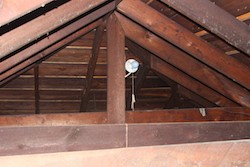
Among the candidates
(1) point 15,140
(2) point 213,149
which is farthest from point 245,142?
(1) point 15,140

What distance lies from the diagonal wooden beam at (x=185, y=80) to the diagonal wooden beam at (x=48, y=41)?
1216 millimetres

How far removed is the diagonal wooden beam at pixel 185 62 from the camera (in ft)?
8.59

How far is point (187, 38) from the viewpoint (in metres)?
2.24

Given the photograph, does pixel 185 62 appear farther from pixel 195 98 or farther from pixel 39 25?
pixel 39 25

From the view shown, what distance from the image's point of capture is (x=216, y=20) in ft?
5.92

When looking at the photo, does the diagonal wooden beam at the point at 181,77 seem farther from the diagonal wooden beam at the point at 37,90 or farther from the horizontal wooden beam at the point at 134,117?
the diagonal wooden beam at the point at 37,90

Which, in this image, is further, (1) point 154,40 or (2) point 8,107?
(2) point 8,107

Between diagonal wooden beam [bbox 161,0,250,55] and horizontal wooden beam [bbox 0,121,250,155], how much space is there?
0.69m

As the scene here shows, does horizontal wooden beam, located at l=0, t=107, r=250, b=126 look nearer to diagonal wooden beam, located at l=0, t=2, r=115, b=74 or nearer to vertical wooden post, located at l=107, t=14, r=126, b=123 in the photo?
vertical wooden post, located at l=107, t=14, r=126, b=123

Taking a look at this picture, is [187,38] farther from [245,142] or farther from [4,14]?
[4,14]

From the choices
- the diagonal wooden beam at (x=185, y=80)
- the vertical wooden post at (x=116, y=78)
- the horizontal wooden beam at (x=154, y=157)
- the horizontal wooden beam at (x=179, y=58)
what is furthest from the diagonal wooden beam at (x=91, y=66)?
the horizontal wooden beam at (x=154, y=157)

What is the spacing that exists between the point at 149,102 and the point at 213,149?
323cm

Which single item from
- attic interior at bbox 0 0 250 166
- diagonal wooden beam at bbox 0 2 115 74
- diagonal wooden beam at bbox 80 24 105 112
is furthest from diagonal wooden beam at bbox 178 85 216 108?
diagonal wooden beam at bbox 0 2 115 74

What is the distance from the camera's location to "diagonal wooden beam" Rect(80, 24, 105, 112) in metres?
3.08
